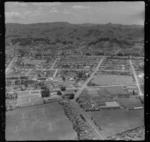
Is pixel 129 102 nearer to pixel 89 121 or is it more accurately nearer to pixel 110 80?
pixel 110 80

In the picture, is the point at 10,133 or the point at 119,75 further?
the point at 119,75

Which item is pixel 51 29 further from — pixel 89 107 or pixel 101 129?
pixel 101 129

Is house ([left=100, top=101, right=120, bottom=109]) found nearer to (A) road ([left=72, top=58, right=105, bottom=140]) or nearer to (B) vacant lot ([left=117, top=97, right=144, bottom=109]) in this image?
(B) vacant lot ([left=117, top=97, right=144, bottom=109])

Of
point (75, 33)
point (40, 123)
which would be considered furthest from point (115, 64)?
point (40, 123)

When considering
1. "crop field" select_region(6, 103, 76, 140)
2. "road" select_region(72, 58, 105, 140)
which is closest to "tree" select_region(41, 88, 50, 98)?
"crop field" select_region(6, 103, 76, 140)
